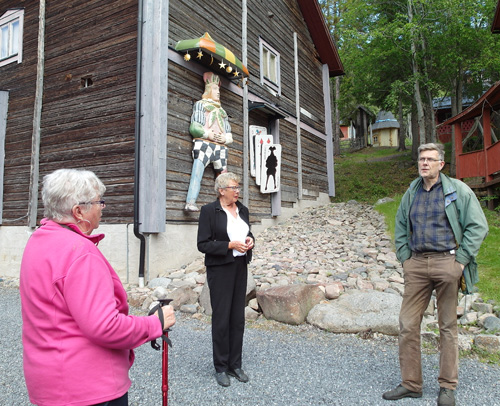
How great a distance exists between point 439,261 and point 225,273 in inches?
69.0

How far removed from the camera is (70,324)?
5.24 feet

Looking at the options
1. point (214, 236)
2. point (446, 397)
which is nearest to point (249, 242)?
point (214, 236)

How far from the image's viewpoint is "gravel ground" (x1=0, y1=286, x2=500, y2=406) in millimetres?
→ 3248

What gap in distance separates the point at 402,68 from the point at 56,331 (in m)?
21.3

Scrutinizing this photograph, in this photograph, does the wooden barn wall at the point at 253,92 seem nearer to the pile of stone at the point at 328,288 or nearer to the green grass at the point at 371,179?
the pile of stone at the point at 328,288

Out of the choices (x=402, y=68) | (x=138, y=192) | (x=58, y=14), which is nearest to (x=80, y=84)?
(x=58, y=14)

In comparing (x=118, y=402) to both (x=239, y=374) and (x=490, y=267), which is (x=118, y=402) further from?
(x=490, y=267)

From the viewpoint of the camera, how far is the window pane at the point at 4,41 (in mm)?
10000

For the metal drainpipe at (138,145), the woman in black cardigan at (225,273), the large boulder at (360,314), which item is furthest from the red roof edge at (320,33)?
the woman in black cardigan at (225,273)

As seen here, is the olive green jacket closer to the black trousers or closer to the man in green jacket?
the man in green jacket

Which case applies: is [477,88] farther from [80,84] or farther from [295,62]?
[80,84]

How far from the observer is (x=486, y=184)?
12367mm

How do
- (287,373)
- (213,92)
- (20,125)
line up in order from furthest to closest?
(20,125), (213,92), (287,373)

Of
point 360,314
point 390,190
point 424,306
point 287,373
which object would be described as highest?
point 390,190
